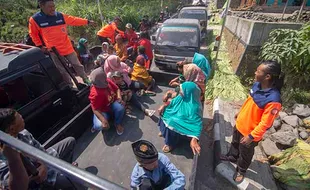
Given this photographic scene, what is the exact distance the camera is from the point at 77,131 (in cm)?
294

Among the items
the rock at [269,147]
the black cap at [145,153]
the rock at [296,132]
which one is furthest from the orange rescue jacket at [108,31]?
the rock at [296,132]

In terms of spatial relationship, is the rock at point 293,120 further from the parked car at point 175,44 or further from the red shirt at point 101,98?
the red shirt at point 101,98

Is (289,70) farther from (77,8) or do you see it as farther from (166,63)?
(77,8)

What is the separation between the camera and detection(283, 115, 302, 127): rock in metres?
3.88

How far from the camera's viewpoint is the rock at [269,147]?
3.49 m

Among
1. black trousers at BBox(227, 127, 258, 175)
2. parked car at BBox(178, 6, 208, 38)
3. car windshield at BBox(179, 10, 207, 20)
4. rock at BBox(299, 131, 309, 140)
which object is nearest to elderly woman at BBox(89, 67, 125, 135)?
black trousers at BBox(227, 127, 258, 175)

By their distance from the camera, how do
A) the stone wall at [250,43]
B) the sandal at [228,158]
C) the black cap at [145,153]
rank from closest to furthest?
the black cap at [145,153]
the sandal at [228,158]
the stone wall at [250,43]

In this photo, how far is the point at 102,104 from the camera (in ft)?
9.96

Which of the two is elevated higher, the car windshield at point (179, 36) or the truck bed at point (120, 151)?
the car windshield at point (179, 36)

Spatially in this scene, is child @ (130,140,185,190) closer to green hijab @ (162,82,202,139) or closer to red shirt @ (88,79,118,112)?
green hijab @ (162,82,202,139)

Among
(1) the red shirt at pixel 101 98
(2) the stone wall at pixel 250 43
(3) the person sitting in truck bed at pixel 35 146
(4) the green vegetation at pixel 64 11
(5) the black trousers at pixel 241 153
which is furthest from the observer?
(4) the green vegetation at pixel 64 11

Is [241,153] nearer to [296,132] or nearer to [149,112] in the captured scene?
[149,112]

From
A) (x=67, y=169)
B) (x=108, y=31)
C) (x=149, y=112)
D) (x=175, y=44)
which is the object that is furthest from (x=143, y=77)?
(x=108, y=31)

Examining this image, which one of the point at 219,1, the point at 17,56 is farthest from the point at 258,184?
the point at 219,1
